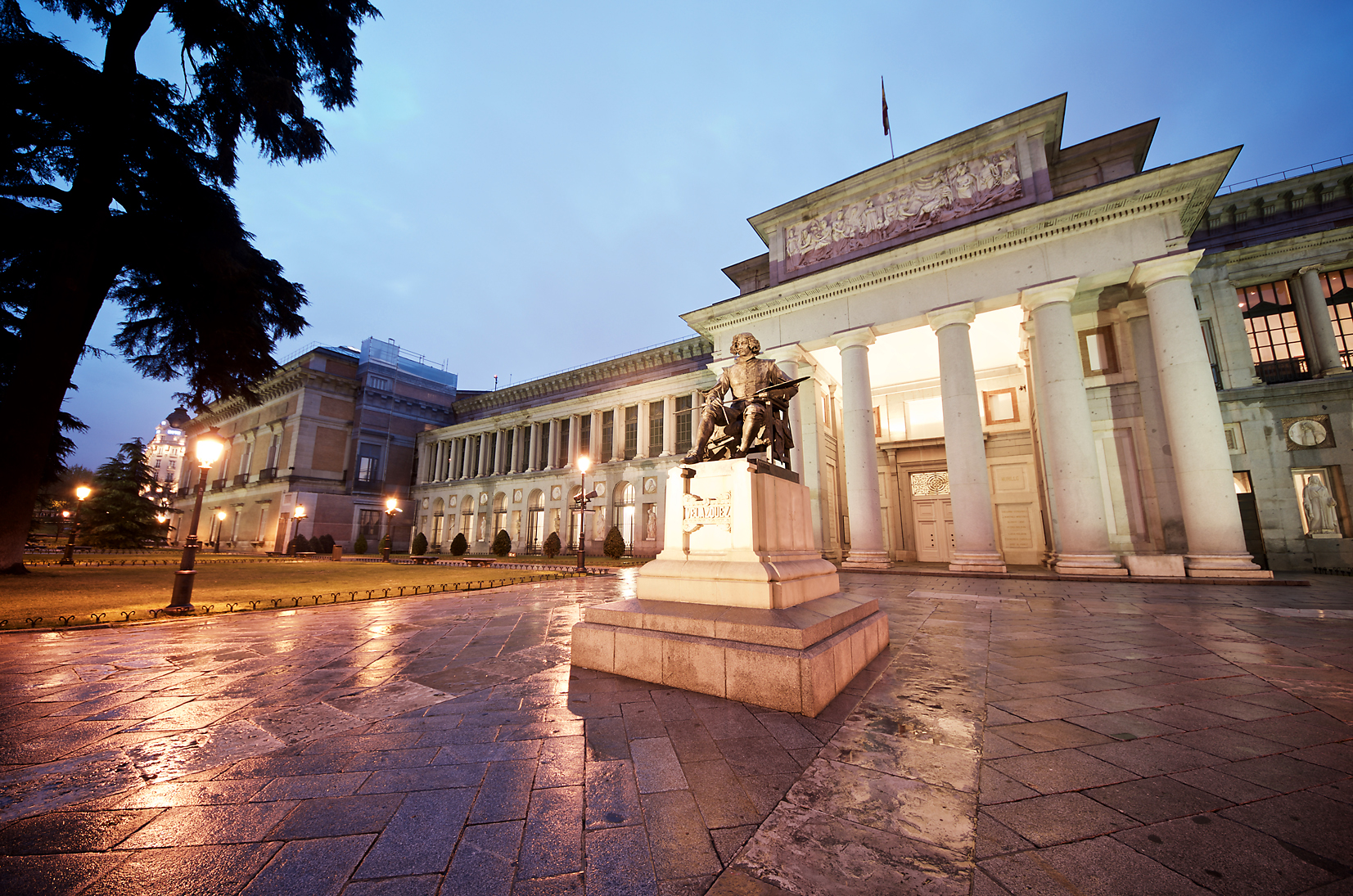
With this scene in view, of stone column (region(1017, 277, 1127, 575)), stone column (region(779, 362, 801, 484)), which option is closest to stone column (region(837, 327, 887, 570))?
stone column (region(779, 362, 801, 484))

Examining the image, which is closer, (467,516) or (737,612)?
(737,612)

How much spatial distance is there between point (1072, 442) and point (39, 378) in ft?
87.6

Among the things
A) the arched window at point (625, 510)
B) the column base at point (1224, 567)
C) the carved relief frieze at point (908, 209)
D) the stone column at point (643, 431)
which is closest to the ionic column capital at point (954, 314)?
the carved relief frieze at point (908, 209)

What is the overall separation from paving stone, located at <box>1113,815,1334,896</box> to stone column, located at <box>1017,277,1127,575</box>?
44.8 ft

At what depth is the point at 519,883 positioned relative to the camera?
5.32 ft

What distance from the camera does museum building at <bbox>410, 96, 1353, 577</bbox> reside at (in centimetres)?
1291

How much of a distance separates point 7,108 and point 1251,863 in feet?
70.6

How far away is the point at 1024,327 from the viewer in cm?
1602

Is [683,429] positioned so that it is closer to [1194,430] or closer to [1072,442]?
[1072,442]

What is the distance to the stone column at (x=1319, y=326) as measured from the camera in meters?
15.4

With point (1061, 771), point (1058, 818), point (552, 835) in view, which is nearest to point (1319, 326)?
point (1061, 771)

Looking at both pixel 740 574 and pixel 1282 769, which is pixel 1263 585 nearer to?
pixel 1282 769

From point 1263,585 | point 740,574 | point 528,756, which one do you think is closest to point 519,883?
point 528,756

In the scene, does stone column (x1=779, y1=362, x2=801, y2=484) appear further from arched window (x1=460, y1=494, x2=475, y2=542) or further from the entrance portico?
arched window (x1=460, y1=494, x2=475, y2=542)
